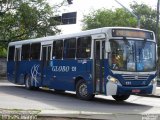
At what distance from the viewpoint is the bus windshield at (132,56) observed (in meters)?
17.6

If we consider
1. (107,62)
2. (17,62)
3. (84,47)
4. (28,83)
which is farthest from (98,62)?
(17,62)

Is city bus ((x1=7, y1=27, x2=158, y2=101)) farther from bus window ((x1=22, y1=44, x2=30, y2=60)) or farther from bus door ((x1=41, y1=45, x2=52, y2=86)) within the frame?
bus window ((x1=22, y1=44, x2=30, y2=60))

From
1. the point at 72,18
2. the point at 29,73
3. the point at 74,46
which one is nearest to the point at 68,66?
the point at 74,46

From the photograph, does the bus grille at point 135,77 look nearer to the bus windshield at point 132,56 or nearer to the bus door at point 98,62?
the bus windshield at point 132,56

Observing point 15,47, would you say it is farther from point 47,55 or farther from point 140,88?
point 140,88

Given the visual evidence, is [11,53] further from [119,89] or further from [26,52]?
[119,89]

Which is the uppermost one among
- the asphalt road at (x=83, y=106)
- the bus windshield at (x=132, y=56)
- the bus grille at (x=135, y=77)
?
the bus windshield at (x=132, y=56)

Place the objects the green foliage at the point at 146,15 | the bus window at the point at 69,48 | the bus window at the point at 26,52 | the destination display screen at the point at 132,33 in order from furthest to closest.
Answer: the green foliage at the point at 146,15, the bus window at the point at 26,52, the bus window at the point at 69,48, the destination display screen at the point at 132,33

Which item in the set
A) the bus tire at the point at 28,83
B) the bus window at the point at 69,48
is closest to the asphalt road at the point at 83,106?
the bus window at the point at 69,48

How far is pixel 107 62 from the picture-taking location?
17578 mm

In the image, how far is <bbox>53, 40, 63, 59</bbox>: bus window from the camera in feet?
70.6

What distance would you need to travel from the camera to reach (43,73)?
23.5 meters

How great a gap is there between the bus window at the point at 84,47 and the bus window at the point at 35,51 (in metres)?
5.04

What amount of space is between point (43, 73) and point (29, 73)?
7.33 feet
